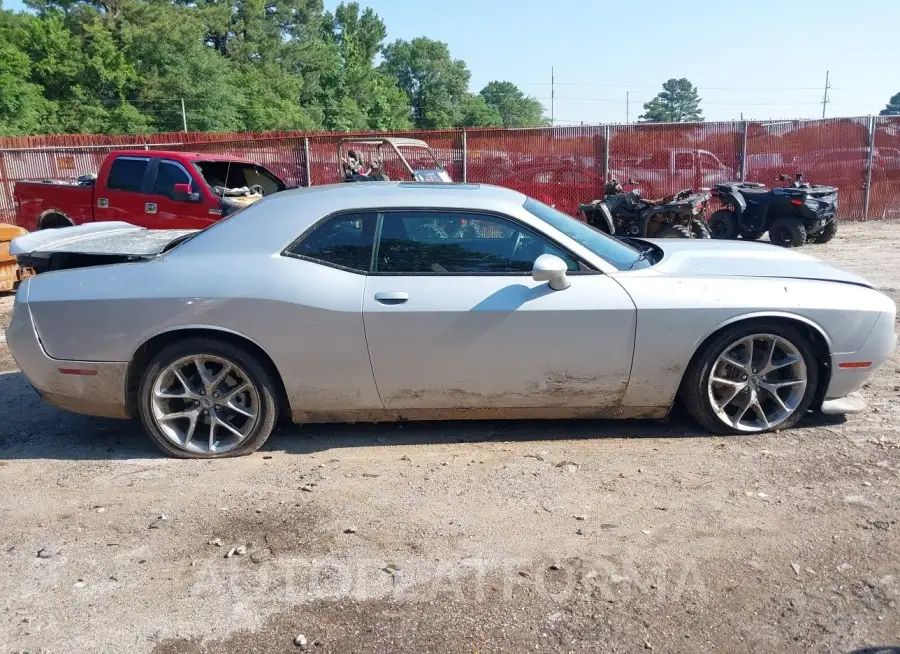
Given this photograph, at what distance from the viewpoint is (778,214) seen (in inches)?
493

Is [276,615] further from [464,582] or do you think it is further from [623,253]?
[623,253]

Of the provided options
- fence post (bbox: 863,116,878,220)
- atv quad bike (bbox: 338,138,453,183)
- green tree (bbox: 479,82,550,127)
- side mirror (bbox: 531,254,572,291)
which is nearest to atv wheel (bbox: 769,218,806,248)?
fence post (bbox: 863,116,878,220)

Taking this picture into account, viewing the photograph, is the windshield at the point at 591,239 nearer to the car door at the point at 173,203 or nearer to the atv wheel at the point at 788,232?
the car door at the point at 173,203

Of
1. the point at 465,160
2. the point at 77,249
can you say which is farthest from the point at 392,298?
the point at 465,160

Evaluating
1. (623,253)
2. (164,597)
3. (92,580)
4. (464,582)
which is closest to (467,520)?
(464,582)

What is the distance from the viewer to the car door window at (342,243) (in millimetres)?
4238

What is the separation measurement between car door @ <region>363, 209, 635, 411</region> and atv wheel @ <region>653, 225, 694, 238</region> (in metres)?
7.89

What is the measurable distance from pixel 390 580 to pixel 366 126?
190 ft

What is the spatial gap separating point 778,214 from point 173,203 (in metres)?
9.39

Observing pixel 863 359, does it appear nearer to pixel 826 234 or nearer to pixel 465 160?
pixel 826 234

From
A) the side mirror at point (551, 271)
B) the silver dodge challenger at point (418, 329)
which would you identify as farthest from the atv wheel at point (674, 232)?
the side mirror at point (551, 271)

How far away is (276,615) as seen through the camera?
287 centimetres

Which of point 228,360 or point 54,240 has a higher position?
point 54,240

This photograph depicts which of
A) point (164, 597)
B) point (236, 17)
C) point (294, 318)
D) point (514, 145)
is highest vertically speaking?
point (236, 17)
